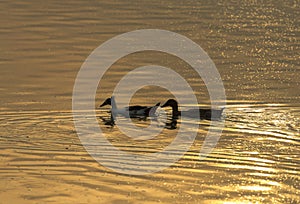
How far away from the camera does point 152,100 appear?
67.9 ft

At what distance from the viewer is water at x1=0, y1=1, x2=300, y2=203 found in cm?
1340

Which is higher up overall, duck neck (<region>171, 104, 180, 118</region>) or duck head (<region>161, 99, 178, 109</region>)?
duck head (<region>161, 99, 178, 109</region>)

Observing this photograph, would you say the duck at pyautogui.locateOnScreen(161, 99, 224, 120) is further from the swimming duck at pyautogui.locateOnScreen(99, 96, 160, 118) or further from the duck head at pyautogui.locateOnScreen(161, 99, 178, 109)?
the swimming duck at pyautogui.locateOnScreen(99, 96, 160, 118)

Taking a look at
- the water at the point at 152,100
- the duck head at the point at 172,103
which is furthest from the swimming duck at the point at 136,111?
the water at the point at 152,100

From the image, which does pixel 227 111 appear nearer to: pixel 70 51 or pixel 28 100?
pixel 28 100

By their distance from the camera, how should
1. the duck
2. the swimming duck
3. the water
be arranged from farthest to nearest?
the swimming duck < the duck < the water

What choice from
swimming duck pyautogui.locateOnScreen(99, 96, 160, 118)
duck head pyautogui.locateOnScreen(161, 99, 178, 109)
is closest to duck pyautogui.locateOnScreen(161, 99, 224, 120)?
duck head pyautogui.locateOnScreen(161, 99, 178, 109)

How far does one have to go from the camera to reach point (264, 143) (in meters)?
16.2

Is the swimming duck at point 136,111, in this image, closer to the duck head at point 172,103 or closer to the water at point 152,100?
the duck head at point 172,103

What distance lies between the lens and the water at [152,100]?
13398 mm

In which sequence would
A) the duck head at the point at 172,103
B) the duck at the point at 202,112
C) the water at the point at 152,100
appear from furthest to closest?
the duck head at the point at 172,103
the duck at the point at 202,112
the water at the point at 152,100

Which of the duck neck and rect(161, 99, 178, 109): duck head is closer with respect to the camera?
the duck neck

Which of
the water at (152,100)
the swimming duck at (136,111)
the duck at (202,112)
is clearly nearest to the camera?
the water at (152,100)

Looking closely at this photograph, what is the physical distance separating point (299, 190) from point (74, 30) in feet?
53.4
